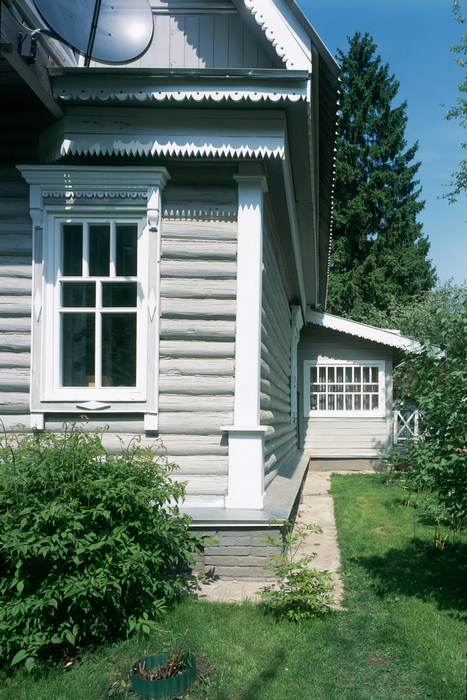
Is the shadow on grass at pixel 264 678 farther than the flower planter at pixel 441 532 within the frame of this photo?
No

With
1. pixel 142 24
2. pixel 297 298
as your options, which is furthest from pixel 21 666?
pixel 297 298

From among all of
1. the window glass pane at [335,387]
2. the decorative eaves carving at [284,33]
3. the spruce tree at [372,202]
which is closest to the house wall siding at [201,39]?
the decorative eaves carving at [284,33]

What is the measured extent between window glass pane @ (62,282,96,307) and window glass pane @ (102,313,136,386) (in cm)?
20

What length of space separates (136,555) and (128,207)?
2.88 metres

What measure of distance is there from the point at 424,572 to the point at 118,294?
3.54m

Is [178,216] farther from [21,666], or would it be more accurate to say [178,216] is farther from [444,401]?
[21,666]

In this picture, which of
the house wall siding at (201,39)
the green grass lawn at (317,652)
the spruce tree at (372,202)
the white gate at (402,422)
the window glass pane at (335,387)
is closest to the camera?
the green grass lawn at (317,652)

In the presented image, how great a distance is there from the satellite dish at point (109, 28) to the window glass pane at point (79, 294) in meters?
1.82

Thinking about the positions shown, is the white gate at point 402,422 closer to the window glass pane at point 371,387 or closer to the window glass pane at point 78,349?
the window glass pane at point 371,387

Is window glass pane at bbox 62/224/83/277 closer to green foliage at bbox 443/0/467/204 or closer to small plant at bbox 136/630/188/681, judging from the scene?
small plant at bbox 136/630/188/681

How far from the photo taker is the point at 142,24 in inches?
175

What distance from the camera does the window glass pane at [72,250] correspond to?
468 cm

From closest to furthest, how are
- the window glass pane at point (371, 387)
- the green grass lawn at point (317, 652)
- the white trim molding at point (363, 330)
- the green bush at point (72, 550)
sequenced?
1. the green grass lawn at point (317, 652)
2. the green bush at point (72, 550)
3. the white trim molding at point (363, 330)
4. the window glass pane at point (371, 387)

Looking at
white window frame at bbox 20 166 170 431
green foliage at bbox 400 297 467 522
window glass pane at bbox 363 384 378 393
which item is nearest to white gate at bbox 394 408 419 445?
window glass pane at bbox 363 384 378 393
